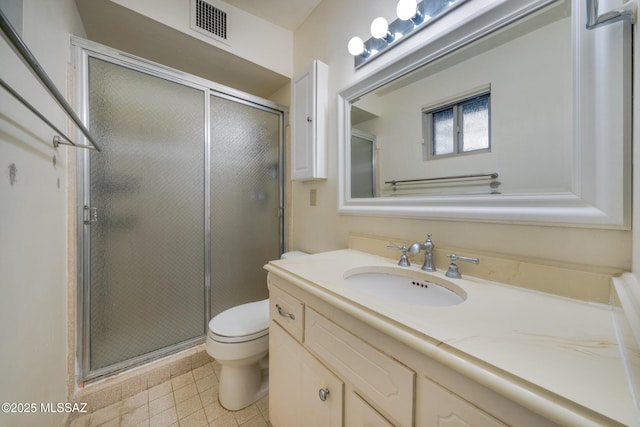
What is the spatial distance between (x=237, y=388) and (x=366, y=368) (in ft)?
3.28

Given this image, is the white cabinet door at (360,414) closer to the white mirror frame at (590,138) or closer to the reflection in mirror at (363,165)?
the white mirror frame at (590,138)

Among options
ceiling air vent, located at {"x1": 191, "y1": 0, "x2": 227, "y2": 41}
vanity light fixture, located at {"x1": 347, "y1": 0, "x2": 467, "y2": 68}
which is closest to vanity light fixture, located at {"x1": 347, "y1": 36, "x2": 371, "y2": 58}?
vanity light fixture, located at {"x1": 347, "y1": 0, "x2": 467, "y2": 68}

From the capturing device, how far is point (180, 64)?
180 cm

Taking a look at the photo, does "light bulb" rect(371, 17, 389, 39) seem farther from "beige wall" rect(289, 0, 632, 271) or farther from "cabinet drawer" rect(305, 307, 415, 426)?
"cabinet drawer" rect(305, 307, 415, 426)

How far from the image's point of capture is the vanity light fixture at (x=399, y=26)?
96 centimetres

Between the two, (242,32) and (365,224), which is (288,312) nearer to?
(365,224)

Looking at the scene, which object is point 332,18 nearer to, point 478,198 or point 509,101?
point 509,101

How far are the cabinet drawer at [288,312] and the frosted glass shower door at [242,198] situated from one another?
3.04ft

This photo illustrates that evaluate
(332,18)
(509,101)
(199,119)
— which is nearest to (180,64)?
(199,119)

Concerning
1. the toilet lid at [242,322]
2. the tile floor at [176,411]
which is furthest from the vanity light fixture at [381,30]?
the tile floor at [176,411]

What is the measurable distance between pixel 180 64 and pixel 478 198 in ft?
7.36

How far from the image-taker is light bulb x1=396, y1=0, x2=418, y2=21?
99cm

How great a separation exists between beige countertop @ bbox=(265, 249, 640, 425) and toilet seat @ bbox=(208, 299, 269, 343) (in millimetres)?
657

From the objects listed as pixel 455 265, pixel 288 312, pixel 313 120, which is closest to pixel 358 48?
pixel 313 120
